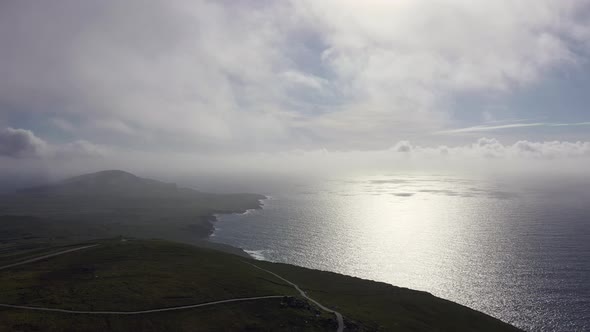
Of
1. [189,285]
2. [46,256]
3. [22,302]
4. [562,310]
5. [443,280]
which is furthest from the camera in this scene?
[443,280]

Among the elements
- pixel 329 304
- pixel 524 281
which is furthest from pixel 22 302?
pixel 524 281

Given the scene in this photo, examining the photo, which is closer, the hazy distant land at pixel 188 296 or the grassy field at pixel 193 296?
the hazy distant land at pixel 188 296

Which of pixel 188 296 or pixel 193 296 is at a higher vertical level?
pixel 188 296

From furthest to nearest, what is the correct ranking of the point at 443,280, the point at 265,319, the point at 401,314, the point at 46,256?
the point at 443,280 → the point at 46,256 → the point at 401,314 → the point at 265,319

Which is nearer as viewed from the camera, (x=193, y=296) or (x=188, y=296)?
(x=188, y=296)

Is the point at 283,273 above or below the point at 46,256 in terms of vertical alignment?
below

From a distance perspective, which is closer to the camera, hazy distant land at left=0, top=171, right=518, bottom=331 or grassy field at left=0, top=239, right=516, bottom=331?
hazy distant land at left=0, top=171, right=518, bottom=331

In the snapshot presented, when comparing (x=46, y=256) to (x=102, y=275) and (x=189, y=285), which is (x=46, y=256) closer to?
(x=102, y=275)

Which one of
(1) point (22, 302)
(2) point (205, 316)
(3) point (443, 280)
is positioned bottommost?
(3) point (443, 280)
